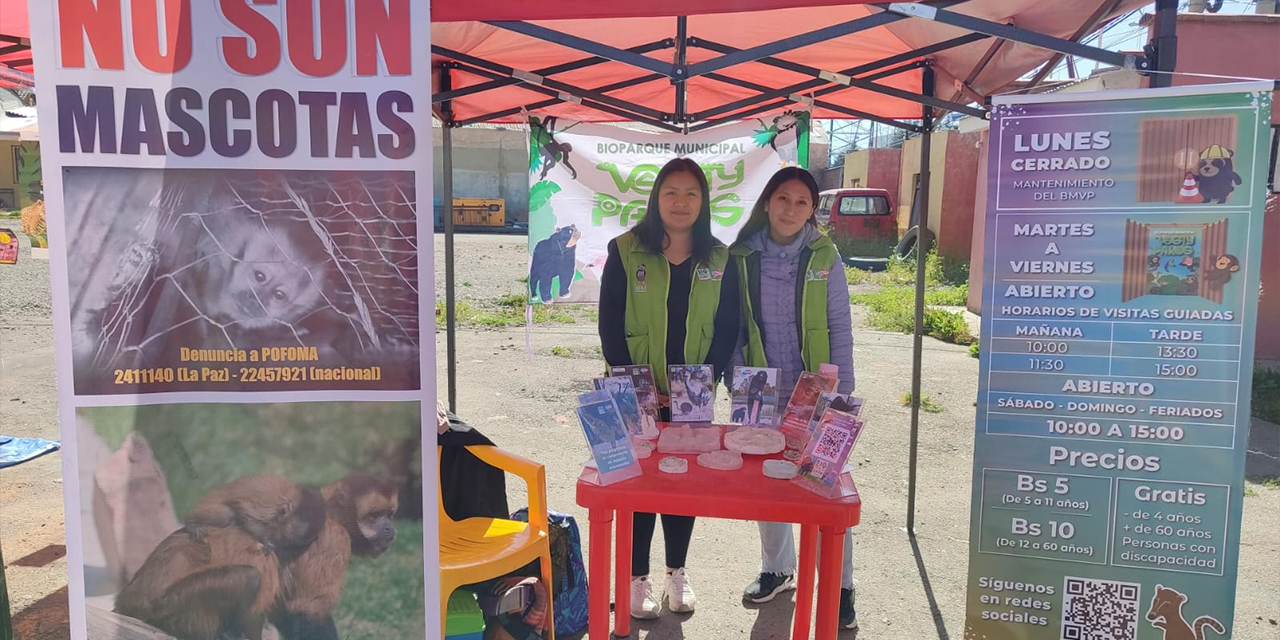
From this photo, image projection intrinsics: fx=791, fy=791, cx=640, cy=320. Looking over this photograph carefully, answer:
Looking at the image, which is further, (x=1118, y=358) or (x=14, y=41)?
(x=14, y=41)

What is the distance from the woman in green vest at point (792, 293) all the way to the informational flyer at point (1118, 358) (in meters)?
0.75

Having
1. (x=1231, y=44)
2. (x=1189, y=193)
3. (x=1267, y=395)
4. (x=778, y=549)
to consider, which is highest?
(x=1231, y=44)

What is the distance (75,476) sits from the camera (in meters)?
1.61

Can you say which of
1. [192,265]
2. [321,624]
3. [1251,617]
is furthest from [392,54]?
[1251,617]

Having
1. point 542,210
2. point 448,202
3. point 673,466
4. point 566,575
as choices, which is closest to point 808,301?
point 673,466

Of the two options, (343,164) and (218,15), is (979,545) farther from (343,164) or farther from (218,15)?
(218,15)

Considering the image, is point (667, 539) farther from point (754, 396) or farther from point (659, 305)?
point (659, 305)

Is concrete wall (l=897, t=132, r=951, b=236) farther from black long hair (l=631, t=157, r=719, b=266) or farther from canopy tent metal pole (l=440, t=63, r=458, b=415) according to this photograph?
black long hair (l=631, t=157, r=719, b=266)

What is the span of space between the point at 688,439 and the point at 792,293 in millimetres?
736

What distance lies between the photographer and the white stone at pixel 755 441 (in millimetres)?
2422

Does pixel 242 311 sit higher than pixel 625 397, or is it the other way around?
pixel 242 311

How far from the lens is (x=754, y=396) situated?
2.60 m

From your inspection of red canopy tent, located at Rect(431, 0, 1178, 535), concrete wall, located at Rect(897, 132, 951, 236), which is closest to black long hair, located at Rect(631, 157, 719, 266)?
red canopy tent, located at Rect(431, 0, 1178, 535)

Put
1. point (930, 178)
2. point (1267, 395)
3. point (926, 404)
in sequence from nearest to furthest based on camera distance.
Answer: point (926, 404), point (1267, 395), point (930, 178)
